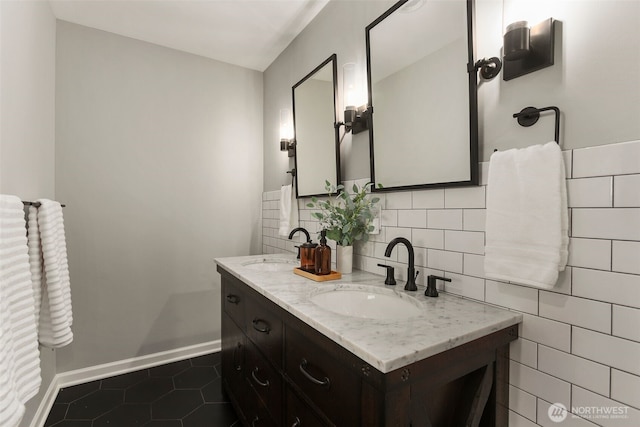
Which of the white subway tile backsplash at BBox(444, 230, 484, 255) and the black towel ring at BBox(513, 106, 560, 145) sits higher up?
the black towel ring at BBox(513, 106, 560, 145)

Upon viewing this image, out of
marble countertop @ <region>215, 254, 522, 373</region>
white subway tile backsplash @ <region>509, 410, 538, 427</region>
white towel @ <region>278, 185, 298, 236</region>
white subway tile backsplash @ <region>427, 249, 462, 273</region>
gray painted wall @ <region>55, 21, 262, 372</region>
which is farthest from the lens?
white towel @ <region>278, 185, 298, 236</region>

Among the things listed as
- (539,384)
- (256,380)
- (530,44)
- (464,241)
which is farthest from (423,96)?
(256,380)

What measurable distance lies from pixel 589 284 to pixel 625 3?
2.38 ft

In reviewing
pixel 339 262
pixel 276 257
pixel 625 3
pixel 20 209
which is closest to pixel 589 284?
pixel 625 3

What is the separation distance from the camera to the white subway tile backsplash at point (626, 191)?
0.75 m

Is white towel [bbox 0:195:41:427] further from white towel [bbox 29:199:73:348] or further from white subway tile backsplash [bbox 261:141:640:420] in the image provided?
white subway tile backsplash [bbox 261:141:640:420]

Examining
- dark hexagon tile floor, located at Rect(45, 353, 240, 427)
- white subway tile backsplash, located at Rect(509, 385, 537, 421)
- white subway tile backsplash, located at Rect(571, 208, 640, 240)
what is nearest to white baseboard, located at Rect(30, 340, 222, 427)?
dark hexagon tile floor, located at Rect(45, 353, 240, 427)

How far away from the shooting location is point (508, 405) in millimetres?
1019

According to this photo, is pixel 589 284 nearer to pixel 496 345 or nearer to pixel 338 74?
pixel 496 345

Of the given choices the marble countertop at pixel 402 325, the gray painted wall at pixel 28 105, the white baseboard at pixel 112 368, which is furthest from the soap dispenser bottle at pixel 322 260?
the white baseboard at pixel 112 368

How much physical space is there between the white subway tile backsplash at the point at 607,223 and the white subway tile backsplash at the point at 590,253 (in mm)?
16

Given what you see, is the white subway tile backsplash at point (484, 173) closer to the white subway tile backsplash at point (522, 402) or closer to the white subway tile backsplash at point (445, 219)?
the white subway tile backsplash at point (445, 219)

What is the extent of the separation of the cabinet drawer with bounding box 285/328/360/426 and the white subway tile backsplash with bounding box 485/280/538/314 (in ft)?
1.92

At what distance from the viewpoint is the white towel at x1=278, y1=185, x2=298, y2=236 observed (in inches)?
89.7
